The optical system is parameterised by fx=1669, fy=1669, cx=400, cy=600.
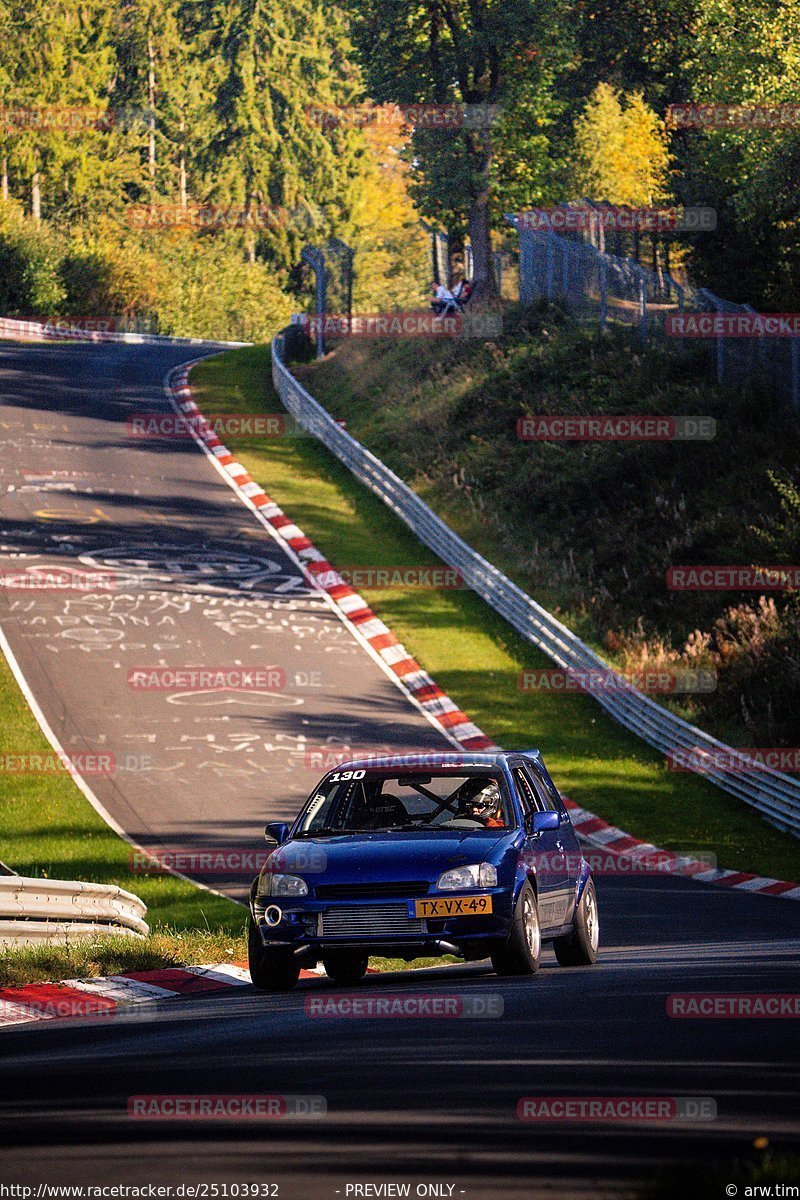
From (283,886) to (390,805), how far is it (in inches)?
53.1

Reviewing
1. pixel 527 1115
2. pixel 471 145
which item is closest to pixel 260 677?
pixel 527 1115

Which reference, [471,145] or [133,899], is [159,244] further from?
[133,899]

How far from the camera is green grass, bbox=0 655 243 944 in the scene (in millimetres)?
17734

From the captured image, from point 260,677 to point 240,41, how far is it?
10845cm

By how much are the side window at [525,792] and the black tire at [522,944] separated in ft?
3.39

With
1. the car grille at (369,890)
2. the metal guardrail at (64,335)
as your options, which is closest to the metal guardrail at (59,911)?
the car grille at (369,890)

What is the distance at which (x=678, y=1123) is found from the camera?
218 inches
